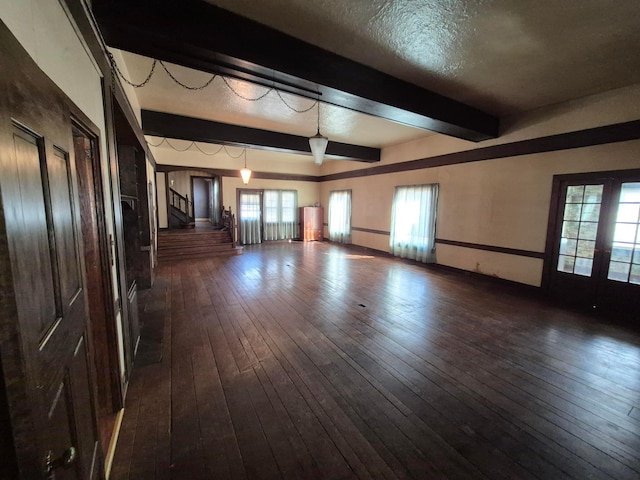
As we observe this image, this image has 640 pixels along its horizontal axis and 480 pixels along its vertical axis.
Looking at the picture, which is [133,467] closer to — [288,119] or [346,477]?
[346,477]

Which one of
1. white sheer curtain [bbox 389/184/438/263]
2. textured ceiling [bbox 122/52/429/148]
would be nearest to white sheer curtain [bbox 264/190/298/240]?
textured ceiling [bbox 122/52/429/148]

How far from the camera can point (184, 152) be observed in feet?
28.3

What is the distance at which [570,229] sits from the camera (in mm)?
4332

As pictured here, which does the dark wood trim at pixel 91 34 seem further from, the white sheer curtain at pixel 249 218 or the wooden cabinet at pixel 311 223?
the wooden cabinet at pixel 311 223

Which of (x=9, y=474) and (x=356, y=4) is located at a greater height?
(x=356, y=4)

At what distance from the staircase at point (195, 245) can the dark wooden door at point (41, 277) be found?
6759mm

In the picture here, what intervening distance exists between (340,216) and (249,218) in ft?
10.7

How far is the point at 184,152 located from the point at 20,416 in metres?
9.34

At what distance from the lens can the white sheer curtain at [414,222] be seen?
654 cm

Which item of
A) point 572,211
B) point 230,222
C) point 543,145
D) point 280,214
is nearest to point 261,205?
point 280,214

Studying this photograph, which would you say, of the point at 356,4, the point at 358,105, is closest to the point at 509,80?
the point at 358,105

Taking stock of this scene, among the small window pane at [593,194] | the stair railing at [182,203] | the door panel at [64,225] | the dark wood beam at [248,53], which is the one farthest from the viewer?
the stair railing at [182,203]

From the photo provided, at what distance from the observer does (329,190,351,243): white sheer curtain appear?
955cm

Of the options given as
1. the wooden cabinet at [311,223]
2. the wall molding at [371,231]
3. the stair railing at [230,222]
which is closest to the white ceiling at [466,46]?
the wall molding at [371,231]
